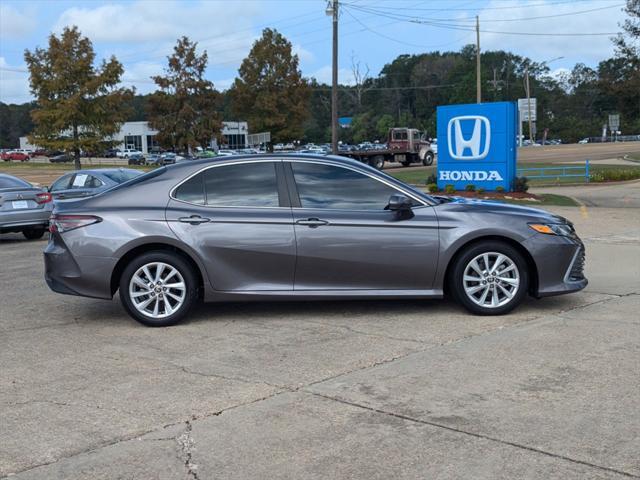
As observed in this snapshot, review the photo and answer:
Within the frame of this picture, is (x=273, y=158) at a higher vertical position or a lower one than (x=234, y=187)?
higher

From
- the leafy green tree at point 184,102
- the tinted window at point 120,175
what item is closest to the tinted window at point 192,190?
the tinted window at point 120,175

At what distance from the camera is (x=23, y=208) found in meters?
14.3

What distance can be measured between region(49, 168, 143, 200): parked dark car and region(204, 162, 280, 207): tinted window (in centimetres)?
866

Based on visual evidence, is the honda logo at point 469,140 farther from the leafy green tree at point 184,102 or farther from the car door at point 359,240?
the leafy green tree at point 184,102

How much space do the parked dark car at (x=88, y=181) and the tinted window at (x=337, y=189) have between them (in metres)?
9.01

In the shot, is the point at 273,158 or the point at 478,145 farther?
the point at 478,145

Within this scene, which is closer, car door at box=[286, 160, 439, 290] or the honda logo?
car door at box=[286, 160, 439, 290]

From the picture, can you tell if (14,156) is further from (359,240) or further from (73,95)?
(359,240)

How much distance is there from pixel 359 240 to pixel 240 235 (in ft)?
3.65

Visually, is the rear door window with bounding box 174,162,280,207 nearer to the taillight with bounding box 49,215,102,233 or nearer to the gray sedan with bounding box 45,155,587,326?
the gray sedan with bounding box 45,155,587,326

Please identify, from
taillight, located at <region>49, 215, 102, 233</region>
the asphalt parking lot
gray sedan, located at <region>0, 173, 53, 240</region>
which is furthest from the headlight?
gray sedan, located at <region>0, 173, 53, 240</region>

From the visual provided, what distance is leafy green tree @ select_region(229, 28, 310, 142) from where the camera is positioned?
55.8 metres

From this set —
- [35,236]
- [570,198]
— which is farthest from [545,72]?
[35,236]

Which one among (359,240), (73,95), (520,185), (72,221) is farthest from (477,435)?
(73,95)
